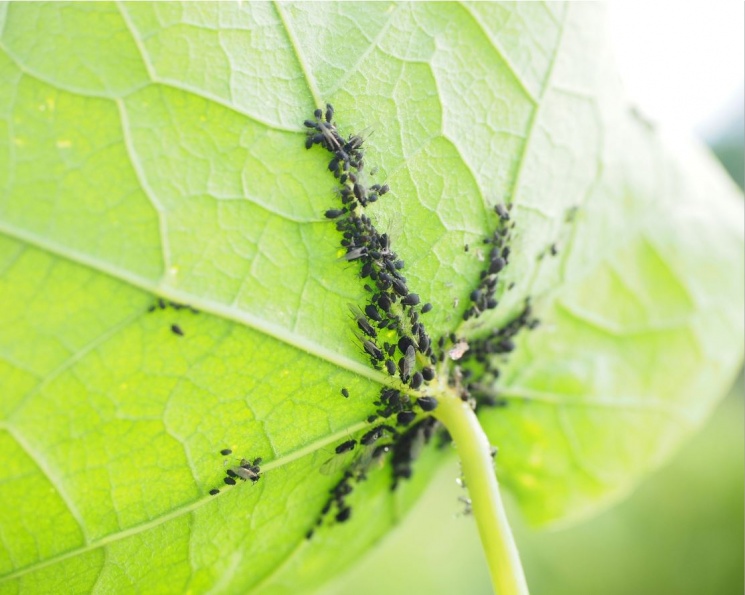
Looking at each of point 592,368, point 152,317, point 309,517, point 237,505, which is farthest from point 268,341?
point 592,368

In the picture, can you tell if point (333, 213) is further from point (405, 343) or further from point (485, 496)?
point (485, 496)

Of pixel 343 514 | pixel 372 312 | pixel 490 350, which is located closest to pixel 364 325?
pixel 372 312

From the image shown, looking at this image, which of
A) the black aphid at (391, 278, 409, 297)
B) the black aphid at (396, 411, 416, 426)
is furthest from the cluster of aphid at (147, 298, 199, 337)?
the black aphid at (396, 411, 416, 426)

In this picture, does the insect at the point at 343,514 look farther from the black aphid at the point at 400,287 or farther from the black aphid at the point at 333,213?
the black aphid at the point at 333,213

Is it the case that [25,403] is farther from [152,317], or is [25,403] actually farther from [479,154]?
[479,154]

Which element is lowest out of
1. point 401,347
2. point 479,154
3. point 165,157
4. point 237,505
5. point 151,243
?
point 237,505

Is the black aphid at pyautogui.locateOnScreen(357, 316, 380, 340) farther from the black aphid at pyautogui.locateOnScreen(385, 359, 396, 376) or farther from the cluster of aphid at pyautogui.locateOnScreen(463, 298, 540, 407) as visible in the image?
the cluster of aphid at pyautogui.locateOnScreen(463, 298, 540, 407)

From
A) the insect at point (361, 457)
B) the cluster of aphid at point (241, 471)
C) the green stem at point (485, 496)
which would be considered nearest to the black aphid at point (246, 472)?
the cluster of aphid at point (241, 471)
